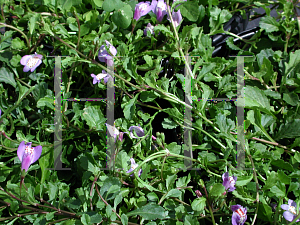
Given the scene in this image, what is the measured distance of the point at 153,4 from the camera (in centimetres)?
101

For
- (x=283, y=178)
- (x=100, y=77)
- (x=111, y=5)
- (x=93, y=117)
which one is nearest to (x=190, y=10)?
(x=111, y=5)

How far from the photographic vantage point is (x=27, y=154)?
72cm

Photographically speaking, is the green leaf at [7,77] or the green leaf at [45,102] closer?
the green leaf at [45,102]

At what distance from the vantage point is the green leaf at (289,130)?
824mm

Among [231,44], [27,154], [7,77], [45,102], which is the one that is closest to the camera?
[27,154]

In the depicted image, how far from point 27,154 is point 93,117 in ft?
0.63

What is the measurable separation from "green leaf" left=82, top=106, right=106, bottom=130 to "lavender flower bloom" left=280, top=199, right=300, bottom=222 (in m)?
0.48

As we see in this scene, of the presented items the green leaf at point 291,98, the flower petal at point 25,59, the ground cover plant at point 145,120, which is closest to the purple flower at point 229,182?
the ground cover plant at point 145,120

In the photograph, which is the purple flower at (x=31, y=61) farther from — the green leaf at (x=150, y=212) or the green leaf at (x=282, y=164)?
the green leaf at (x=282, y=164)

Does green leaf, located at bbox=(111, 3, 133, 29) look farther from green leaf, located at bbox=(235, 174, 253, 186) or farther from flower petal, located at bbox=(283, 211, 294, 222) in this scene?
flower petal, located at bbox=(283, 211, 294, 222)

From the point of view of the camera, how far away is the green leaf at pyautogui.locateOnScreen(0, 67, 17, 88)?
0.93m

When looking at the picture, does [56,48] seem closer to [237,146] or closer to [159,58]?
[159,58]

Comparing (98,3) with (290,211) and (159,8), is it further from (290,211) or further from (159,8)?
(290,211)

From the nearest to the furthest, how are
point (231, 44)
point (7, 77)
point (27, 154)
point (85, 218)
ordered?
point (85, 218)
point (27, 154)
point (7, 77)
point (231, 44)
